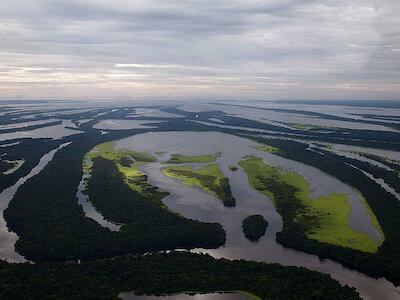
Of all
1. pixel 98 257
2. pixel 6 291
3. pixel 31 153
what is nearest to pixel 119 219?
pixel 98 257

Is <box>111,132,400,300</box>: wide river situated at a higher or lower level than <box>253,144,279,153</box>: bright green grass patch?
higher

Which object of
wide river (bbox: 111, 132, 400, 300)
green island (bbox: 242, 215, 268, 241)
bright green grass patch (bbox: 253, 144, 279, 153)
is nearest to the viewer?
wide river (bbox: 111, 132, 400, 300)

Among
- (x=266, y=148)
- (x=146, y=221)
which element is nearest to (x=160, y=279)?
(x=146, y=221)

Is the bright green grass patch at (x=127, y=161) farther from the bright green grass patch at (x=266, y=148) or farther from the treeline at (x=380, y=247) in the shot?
the bright green grass patch at (x=266, y=148)

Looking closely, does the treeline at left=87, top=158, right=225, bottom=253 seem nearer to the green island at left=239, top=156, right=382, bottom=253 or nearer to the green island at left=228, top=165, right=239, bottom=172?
the green island at left=239, top=156, right=382, bottom=253

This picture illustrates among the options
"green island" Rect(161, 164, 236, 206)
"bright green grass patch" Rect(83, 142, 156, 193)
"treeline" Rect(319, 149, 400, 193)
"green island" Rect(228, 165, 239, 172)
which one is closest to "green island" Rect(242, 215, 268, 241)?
"green island" Rect(161, 164, 236, 206)

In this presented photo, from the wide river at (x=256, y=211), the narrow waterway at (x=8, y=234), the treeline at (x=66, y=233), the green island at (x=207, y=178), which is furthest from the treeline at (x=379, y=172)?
the narrow waterway at (x=8, y=234)

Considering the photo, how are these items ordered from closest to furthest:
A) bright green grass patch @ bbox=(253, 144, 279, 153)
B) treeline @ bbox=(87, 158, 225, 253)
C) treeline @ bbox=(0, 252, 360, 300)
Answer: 1. treeline @ bbox=(0, 252, 360, 300)
2. treeline @ bbox=(87, 158, 225, 253)
3. bright green grass patch @ bbox=(253, 144, 279, 153)
